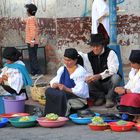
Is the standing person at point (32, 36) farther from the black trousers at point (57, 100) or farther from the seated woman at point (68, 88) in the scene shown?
the black trousers at point (57, 100)

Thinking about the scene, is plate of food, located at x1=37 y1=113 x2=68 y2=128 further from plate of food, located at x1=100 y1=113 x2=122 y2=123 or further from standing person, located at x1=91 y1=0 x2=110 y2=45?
standing person, located at x1=91 y1=0 x2=110 y2=45

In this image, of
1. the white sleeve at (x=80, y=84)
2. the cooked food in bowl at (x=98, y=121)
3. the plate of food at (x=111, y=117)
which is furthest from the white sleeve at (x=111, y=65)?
the cooked food in bowl at (x=98, y=121)

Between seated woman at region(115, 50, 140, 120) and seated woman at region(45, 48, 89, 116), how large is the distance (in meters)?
0.63

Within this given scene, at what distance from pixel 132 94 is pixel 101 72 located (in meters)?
1.18

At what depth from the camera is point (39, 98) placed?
29.5ft

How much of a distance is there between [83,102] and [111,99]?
455 mm

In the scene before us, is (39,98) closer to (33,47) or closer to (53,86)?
(53,86)

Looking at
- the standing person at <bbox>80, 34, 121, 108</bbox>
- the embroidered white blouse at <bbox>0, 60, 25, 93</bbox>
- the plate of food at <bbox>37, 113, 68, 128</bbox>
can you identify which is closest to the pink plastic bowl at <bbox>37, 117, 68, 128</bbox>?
the plate of food at <bbox>37, 113, 68, 128</bbox>

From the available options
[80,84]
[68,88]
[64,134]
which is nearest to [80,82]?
[80,84]

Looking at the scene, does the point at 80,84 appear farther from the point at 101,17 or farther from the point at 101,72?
the point at 101,17

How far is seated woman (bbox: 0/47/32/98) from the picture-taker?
349 inches

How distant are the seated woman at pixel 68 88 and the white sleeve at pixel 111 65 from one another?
0.32 m

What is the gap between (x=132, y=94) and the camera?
757 cm

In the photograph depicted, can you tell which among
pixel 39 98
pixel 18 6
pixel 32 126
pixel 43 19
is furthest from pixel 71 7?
pixel 32 126
